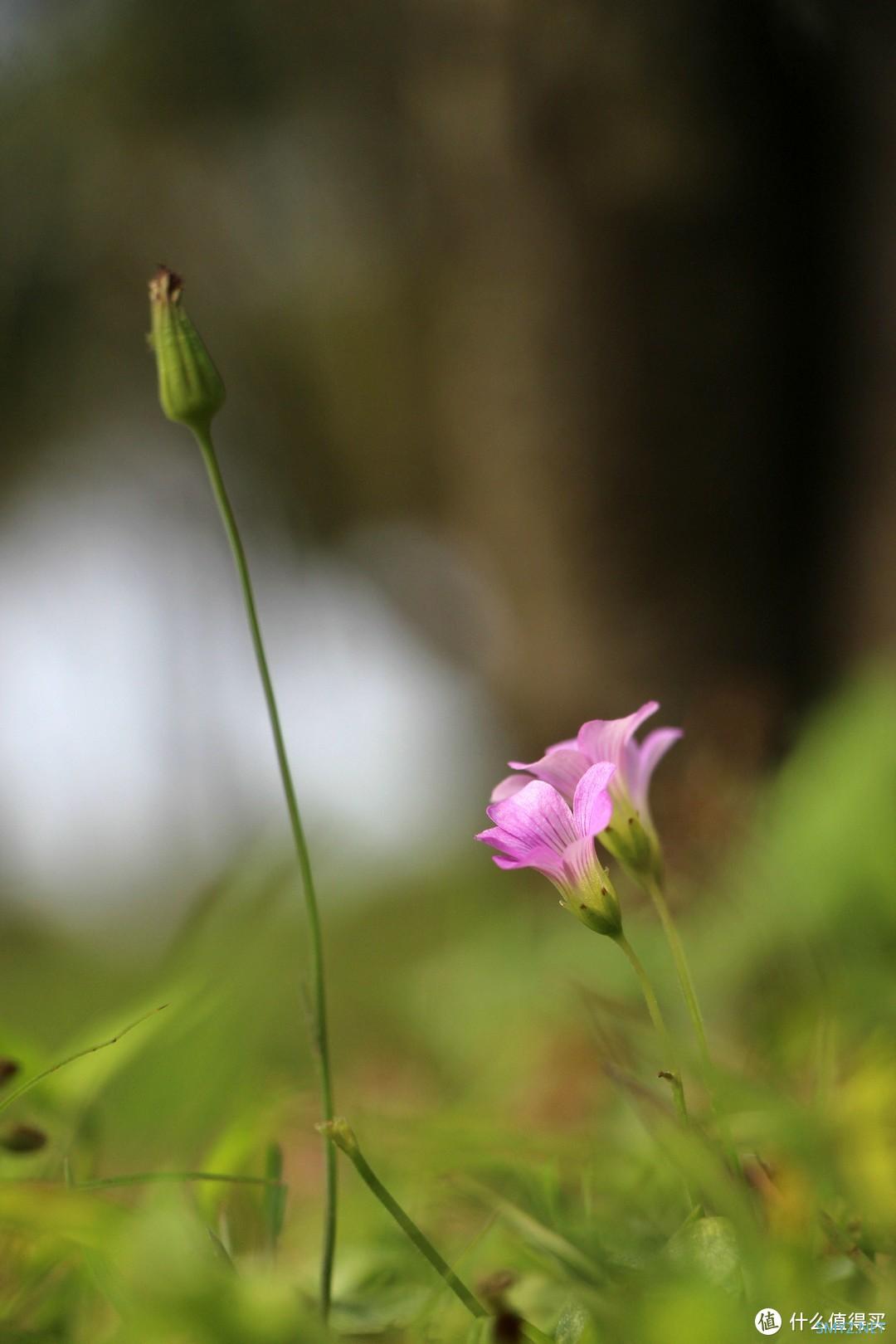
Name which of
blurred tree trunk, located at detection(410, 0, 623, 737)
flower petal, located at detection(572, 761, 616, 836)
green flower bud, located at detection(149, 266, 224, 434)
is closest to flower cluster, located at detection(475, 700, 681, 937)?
flower petal, located at detection(572, 761, 616, 836)

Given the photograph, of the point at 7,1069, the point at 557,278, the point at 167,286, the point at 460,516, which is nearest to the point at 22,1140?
the point at 7,1069

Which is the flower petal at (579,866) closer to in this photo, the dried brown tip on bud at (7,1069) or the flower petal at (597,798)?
the flower petal at (597,798)

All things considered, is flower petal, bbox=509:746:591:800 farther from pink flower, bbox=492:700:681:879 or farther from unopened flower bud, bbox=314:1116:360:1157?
unopened flower bud, bbox=314:1116:360:1157

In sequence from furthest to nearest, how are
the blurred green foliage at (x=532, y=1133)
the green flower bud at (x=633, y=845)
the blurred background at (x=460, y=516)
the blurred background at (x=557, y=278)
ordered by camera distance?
the blurred background at (x=557, y=278)
the blurred background at (x=460, y=516)
the green flower bud at (x=633, y=845)
the blurred green foliage at (x=532, y=1133)

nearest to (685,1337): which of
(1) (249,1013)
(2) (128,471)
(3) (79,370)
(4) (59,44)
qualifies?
(1) (249,1013)

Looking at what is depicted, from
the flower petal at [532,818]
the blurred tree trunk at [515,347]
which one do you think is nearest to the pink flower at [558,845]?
the flower petal at [532,818]

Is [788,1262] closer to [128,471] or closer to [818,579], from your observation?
[818,579]
